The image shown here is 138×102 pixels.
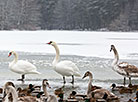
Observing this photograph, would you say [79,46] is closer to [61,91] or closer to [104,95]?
[61,91]

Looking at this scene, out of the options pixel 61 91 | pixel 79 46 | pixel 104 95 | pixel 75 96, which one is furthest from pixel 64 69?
pixel 79 46

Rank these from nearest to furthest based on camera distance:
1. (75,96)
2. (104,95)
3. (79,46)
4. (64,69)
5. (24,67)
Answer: (104,95) → (75,96) → (64,69) → (24,67) → (79,46)

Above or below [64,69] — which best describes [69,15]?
above

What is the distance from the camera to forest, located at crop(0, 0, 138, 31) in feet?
341

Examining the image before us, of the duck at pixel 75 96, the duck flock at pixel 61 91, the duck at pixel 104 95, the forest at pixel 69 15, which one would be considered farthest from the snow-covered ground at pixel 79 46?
the forest at pixel 69 15

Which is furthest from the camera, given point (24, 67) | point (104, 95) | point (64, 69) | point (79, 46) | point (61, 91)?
point (79, 46)

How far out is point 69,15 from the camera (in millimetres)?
115938

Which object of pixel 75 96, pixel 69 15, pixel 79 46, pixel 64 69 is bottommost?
pixel 75 96

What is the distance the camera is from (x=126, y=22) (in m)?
99.9

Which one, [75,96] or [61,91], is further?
[61,91]

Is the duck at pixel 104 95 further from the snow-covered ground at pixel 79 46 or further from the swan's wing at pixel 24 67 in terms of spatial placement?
the snow-covered ground at pixel 79 46

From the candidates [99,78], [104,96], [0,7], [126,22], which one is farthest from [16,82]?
[0,7]

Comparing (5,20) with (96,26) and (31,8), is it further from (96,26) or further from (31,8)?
(96,26)

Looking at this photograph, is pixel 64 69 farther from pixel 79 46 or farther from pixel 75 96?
pixel 79 46
